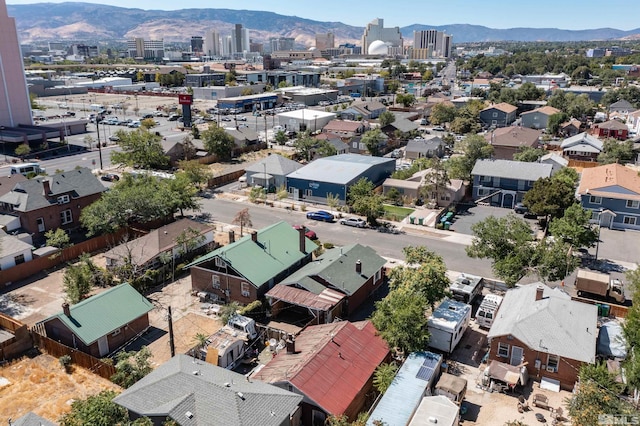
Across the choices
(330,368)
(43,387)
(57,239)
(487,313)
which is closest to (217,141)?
(57,239)

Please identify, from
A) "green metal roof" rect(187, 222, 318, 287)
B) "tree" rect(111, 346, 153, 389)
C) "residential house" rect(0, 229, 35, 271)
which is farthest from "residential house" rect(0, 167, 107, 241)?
"tree" rect(111, 346, 153, 389)

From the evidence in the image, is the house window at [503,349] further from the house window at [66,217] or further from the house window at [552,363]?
the house window at [66,217]

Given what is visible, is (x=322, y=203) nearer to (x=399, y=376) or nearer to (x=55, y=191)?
(x=55, y=191)

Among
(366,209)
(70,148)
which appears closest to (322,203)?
(366,209)

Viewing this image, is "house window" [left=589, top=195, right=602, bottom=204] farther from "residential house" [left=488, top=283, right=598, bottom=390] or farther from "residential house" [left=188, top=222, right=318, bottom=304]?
"residential house" [left=188, top=222, right=318, bottom=304]

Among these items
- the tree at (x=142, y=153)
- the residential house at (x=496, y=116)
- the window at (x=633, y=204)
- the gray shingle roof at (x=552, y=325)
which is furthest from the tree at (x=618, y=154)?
the tree at (x=142, y=153)
